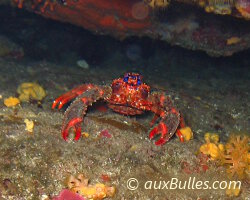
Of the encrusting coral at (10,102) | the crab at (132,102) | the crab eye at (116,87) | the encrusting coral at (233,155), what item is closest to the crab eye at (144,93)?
the crab at (132,102)

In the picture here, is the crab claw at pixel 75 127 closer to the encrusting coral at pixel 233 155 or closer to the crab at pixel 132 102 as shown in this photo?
the crab at pixel 132 102

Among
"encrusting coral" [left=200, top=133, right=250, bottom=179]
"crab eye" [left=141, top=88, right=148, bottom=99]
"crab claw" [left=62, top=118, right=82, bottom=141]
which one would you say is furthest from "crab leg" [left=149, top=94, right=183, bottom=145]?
"crab claw" [left=62, top=118, right=82, bottom=141]

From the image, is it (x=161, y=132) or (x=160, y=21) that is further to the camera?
(x=160, y=21)

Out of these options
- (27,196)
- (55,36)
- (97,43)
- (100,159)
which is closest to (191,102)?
(100,159)

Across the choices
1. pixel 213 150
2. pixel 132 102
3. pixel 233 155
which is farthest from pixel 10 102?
pixel 233 155

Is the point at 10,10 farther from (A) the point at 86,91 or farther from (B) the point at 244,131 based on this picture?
(B) the point at 244,131

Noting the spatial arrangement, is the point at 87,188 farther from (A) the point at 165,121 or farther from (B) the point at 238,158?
(B) the point at 238,158

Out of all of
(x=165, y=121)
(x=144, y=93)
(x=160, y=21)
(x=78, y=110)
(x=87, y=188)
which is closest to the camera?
(x=87, y=188)
